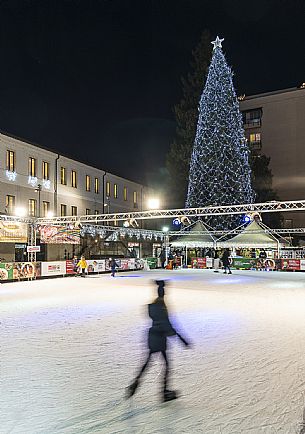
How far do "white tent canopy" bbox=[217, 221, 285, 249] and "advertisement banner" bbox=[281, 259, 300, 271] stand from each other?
228cm

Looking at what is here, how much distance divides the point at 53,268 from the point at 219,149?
14.8m

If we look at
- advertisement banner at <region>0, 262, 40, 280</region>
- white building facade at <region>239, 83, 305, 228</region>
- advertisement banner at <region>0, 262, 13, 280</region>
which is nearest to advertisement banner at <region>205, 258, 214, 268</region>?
advertisement banner at <region>0, 262, 40, 280</region>

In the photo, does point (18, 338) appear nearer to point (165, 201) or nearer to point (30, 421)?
point (30, 421)

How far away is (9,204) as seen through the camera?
86.8 feet

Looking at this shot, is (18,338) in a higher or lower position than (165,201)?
lower

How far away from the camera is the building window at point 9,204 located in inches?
1028

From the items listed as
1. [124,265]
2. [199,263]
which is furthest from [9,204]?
[199,263]

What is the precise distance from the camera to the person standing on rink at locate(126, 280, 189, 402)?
4961 mm

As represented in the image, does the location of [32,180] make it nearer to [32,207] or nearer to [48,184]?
[48,184]

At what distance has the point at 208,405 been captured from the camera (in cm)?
448

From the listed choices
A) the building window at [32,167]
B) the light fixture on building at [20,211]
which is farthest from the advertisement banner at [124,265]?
the building window at [32,167]

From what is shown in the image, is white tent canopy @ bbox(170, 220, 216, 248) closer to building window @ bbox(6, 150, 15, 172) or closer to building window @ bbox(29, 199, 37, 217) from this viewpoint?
building window @ bbox(29, 199, 37, 217)

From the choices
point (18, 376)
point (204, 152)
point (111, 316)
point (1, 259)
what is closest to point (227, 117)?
point (204, 152)

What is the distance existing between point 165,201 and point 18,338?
110 feet
